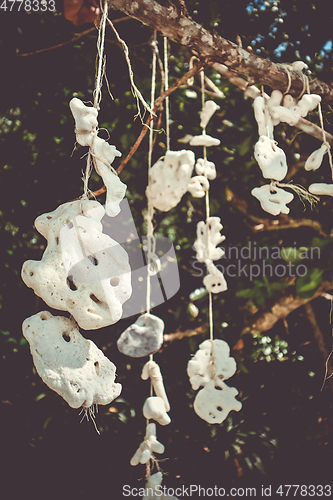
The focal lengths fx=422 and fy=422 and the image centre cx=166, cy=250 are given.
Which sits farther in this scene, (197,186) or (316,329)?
(316,329)

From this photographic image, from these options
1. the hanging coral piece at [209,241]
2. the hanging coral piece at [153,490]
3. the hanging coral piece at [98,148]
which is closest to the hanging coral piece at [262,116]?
the hanging coral piece at [209,241]

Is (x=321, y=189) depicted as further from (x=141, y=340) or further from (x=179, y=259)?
(x=179, y=259)

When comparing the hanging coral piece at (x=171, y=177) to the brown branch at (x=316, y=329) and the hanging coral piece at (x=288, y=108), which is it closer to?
the hanging coral piece at (x=288, y=108)

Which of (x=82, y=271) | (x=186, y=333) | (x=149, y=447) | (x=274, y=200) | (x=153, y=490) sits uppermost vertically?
(x=274, y=200)

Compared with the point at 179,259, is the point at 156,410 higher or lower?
lower

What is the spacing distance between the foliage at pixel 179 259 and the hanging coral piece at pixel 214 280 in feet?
1.13

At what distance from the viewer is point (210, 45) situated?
3.29 feet

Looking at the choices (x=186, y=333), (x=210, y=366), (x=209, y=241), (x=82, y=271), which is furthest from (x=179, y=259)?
(x=82, y=271)

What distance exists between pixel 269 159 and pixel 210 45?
0.31 m

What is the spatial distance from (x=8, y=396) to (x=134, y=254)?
0.77 m

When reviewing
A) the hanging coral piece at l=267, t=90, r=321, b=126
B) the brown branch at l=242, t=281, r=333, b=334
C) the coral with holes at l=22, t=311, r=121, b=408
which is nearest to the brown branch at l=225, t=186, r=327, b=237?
the brown branch at l=242, t=281, r=333, b=334

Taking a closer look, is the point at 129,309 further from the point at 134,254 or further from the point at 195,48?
the point at 195,48

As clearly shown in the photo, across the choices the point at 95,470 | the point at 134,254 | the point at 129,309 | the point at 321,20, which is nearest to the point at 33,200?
the point at 134,254

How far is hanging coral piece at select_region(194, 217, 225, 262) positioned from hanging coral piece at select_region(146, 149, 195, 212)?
0.22 meters
